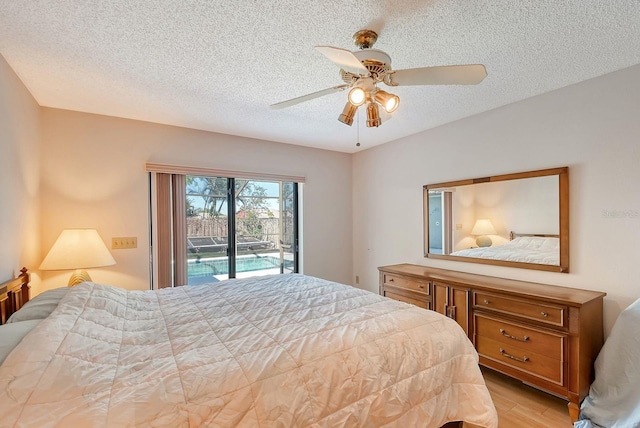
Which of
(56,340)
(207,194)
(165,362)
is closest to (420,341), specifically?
(165,362)

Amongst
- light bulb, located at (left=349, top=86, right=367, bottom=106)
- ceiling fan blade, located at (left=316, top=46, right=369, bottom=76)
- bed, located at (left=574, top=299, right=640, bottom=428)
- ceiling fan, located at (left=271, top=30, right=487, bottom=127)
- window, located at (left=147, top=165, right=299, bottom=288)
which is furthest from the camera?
window, located at (left=147, top=165, right=299, bottom=288)

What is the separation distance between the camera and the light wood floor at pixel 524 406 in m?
2.01

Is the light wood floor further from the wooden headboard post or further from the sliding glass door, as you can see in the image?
the wooden headboard post

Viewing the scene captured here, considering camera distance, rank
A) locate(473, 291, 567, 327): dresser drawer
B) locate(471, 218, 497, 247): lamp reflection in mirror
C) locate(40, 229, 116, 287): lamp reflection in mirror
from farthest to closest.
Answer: locate(471, 218, 497, 247): lamp reflection in mirror < locate(40, 229, 116, 287): lamp reflection in mirror < locate(473, 291, 567, 327): dresser drawer

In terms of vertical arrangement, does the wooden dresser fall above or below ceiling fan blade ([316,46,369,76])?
below

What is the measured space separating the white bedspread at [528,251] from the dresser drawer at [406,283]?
65cm

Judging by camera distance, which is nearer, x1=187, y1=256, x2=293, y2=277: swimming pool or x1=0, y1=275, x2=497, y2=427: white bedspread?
x1=0, y1=275, x2=497, y2=427: white bedspread

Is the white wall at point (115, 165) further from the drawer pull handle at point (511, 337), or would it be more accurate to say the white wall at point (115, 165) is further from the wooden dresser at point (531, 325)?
the drawer pull handle at point (511, 337)

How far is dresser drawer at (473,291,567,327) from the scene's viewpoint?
208cm

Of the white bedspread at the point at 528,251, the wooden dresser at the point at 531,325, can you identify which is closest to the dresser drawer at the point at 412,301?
the wooden dresser at the point at 531,325

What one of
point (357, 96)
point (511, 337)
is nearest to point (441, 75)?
point (357, 96)

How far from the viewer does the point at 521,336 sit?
7.49 feet


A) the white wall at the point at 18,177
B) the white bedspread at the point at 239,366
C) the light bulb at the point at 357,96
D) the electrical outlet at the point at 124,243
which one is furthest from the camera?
the electrical outlet at the point at 124,243

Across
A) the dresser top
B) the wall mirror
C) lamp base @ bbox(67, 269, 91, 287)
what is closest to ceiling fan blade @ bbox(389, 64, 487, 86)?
the wall mirror
